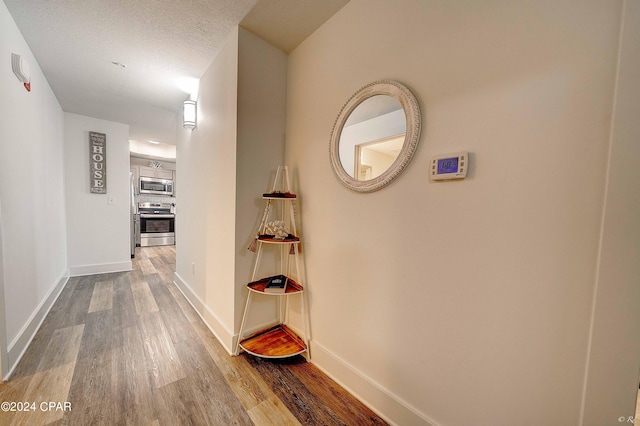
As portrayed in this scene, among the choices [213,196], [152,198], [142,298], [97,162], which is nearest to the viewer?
[213,196]

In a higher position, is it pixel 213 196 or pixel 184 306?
pixel 213 196

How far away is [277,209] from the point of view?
1.82 meters

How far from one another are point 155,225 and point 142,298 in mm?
3457

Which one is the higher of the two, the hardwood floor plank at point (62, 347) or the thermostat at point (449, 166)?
the thermostat at point (449, 166)

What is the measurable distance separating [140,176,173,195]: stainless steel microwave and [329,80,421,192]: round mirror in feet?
19.5

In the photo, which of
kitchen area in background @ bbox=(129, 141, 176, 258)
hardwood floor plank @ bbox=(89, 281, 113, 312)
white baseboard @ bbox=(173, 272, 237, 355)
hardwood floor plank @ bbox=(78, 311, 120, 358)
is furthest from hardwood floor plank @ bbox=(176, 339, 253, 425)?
kitchen area in background @ bbox=(129, 141, 176, 258)

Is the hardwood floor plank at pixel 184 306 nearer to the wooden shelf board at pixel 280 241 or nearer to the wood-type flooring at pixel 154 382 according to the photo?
the wood-type flooring at pixel 154 382

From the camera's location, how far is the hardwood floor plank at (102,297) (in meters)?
2.28

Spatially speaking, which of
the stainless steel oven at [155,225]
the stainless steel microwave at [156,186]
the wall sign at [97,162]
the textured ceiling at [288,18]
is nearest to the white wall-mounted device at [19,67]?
the textured ceiling at [288,18]

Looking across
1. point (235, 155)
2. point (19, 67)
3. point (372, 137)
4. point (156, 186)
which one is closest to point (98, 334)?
point (235, 155)

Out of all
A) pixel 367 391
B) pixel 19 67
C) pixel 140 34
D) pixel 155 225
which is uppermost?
pixel 140 34

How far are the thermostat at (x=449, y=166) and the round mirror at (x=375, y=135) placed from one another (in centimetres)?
13

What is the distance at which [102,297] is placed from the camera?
252cm

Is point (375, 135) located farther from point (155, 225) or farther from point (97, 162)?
point (155, 225)
